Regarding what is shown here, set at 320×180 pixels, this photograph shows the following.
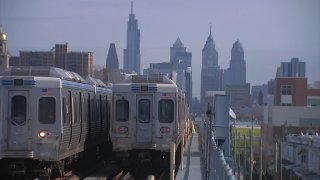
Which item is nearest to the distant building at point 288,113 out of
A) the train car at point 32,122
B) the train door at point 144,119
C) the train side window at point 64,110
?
the train door at point 144,119

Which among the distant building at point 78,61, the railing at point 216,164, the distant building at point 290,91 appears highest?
the distant building at point 78,61

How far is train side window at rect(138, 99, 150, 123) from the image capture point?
2097cm

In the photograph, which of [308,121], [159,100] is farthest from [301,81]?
[159,100]

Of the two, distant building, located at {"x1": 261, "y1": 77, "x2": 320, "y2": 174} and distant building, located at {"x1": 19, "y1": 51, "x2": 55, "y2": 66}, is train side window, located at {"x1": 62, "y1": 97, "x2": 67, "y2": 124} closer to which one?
distant building, located at {"x1": 261, "y1": 77, "x2": 320, "y2": 174}

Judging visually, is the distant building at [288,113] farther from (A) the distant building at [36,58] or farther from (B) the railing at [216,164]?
(B) the railing at [216,164]

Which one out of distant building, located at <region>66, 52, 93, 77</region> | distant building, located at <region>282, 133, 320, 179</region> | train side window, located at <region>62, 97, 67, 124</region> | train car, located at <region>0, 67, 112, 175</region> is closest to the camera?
train car, located at <region>0, 67, 112, 175</region>

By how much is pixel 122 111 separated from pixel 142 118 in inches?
27.0

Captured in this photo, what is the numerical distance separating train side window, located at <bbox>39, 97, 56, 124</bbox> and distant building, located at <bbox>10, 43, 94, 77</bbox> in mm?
65976

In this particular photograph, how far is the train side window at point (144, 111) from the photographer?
20969mm

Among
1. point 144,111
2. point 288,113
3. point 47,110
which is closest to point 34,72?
point 47,110

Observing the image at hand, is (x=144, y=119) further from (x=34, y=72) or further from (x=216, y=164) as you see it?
(x=216, y=164)

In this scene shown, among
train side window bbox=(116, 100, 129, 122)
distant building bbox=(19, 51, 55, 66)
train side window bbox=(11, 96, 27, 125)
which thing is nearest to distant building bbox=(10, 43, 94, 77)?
distant building bbox=(19, 51, 55, 66)

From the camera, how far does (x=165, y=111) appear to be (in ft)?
69.2

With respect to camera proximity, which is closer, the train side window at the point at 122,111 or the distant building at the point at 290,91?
the train side window at the point at 122,111
